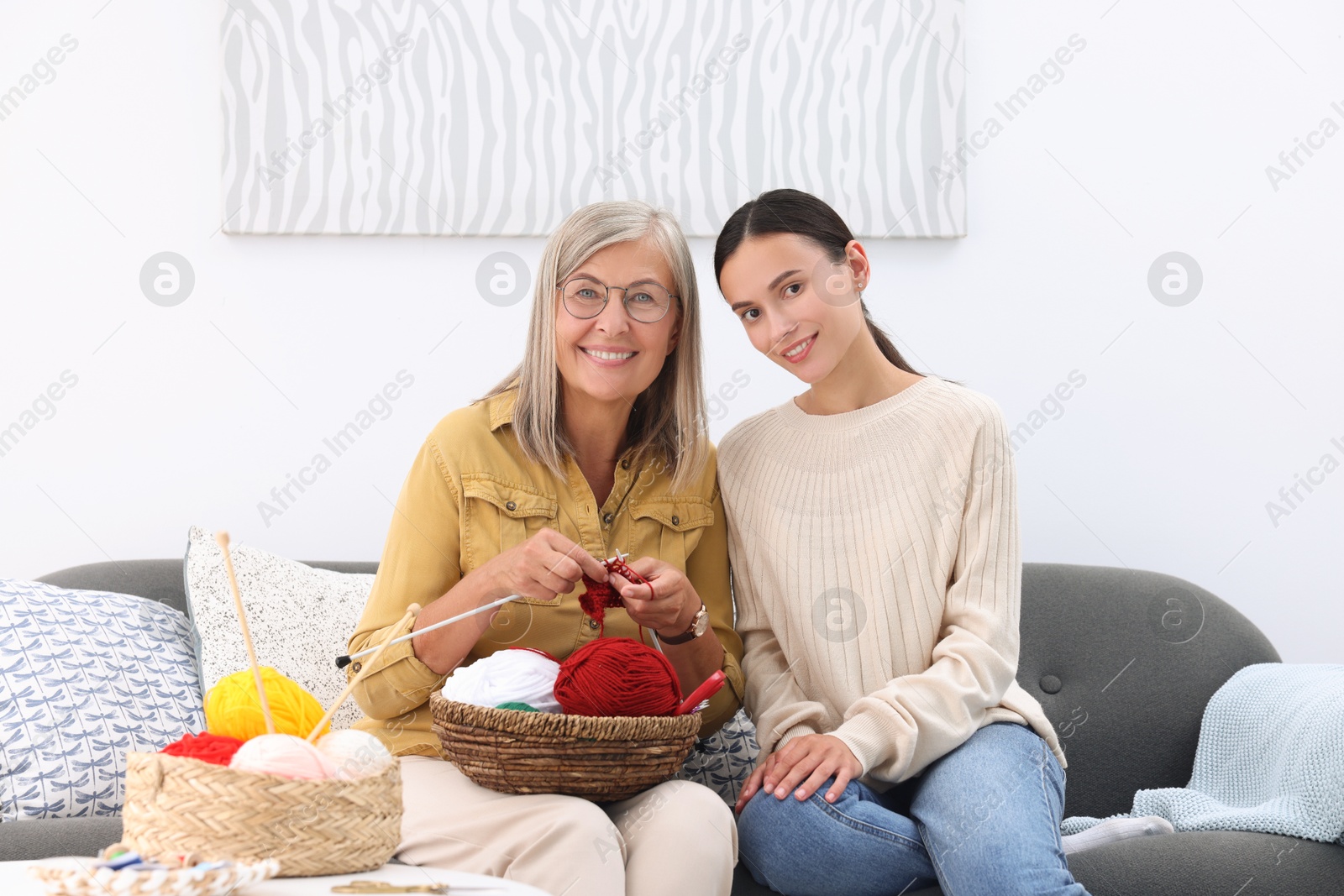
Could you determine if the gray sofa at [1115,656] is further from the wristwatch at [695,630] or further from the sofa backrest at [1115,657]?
the wristwatch at [695,630]

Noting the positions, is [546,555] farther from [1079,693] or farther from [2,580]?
[1079,693]

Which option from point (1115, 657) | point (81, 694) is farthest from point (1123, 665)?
point (81, 694)

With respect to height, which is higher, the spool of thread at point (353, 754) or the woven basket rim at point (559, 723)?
the spool of thread at point (353, 754)

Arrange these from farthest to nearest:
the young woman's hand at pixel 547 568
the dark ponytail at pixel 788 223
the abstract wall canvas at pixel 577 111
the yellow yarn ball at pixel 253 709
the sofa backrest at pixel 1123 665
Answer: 1. the abstract wall canvas at pixel 577 111
2. the sofa backrest at pixel 1123 665
3. the dark ponytail at pixel 788 223
4. the young woman's hand at pixel 547 568
5. the yellow yarn ball at pixel 253 709

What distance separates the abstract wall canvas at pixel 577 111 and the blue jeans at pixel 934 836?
1138 mm

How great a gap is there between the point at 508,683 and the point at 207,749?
34 cm

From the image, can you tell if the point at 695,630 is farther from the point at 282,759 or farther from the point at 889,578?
the point at 282,759

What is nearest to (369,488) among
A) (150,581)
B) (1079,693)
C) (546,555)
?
(150,581)

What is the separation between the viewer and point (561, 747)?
1092 mm

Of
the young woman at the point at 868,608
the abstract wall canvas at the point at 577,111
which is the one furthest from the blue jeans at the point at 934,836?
the abstract wall canvas at the point at 577,111

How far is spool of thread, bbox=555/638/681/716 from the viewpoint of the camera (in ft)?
3.66

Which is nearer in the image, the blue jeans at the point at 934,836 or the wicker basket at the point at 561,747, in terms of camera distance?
the wicker basket at the point at 561,747

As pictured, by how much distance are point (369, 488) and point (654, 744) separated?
3.61 ft

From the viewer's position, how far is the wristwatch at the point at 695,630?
53.7 inches
